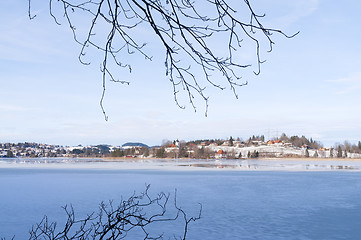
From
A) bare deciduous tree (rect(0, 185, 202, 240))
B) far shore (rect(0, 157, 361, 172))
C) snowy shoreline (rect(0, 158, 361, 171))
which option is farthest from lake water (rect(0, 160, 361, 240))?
snowy shoreline (rect(0, 158, 361, 171))

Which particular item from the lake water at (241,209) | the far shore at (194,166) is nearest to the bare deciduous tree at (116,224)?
the lake water at (241,209)

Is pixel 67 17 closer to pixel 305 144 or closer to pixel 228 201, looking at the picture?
pixel 228 201

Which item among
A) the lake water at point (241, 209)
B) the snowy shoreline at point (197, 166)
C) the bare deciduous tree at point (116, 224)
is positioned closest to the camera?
the bare deciduous tree at point (116, 224)

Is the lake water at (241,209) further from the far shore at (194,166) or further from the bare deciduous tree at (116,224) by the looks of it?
the far shore at (194,166)

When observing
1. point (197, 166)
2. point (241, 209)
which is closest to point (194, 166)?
point (197, 166)

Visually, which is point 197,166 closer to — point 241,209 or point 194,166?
point 194,166

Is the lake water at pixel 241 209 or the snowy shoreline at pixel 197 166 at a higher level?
the snowy shoreline at pixel 197 166

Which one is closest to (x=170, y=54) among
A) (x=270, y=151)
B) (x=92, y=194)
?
(x=92, y=194)

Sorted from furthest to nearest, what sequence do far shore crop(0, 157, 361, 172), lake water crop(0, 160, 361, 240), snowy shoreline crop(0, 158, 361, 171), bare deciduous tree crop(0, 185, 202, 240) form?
snowy shoreline crop(0, 158, 361, 171)
far shore crop(0, 157, 361, 172)
lake water crop(0, 160, 361, 240)
bare deciduous tree crop(0, 185, 202, 240)

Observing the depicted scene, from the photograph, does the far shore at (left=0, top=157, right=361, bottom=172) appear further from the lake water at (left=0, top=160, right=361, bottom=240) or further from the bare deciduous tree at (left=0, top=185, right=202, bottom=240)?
the bare deciduous tree at (left=0, top=185, right=202, bottom=240)

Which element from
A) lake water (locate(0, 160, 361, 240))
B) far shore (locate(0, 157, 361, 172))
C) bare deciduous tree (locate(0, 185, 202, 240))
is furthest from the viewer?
far shore (locate(0, 157, 361, 172))

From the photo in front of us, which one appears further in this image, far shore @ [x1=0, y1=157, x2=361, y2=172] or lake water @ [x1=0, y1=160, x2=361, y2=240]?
far shore @ [x1=0, y1=157, x2=361, y2=172]

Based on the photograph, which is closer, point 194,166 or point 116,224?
point 116,224

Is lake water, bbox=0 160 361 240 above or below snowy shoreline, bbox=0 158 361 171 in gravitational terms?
below
